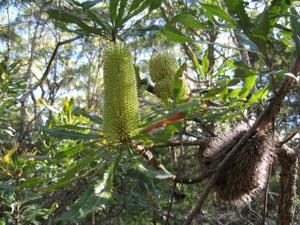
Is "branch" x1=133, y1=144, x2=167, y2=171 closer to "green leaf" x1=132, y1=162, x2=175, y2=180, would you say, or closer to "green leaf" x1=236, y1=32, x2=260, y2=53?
"green leaf" x1=132, y1=162, x2=175, y2=180

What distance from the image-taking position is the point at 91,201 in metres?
0.89

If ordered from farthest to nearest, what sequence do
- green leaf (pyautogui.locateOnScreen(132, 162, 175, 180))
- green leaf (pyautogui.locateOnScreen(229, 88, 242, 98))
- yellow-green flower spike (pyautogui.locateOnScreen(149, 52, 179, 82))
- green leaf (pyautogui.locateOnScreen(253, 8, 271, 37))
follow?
yellow-green flower spike (pyautogui.locateOnScreen(149, 52, 179, 82)), green leaf (pyautogui.locateOnScreen(229, 88, 242, 98)), green leaf (pyautogui.locateOnScreen(253, 8, 271, 37)), green leaf (pyautogui.locateOnScreen(132, 162, 175, 180))

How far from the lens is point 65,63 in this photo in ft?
39.1

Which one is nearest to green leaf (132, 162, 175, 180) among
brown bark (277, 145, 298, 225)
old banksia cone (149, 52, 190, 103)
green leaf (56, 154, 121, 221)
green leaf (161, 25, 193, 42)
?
green leaf (56, 154, 121, 221)

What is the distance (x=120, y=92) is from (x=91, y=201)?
1.65 ft

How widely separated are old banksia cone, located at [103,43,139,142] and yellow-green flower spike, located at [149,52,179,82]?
0.38m

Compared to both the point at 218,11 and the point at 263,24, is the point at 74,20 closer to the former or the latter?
the point at 218,11

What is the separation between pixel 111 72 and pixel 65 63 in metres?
11.0

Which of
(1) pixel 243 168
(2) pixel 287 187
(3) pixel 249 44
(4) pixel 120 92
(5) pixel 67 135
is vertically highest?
(3) pixel 249 44

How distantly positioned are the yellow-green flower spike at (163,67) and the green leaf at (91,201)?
725mm

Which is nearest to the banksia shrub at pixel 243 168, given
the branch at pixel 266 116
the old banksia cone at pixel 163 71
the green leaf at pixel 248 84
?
the branch at pixel 266 116

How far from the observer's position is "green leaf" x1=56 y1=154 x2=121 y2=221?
0.82 m

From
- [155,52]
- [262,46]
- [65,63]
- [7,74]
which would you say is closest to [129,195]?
[7,74]

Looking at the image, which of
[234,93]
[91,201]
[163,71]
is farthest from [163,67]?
[91,201]
